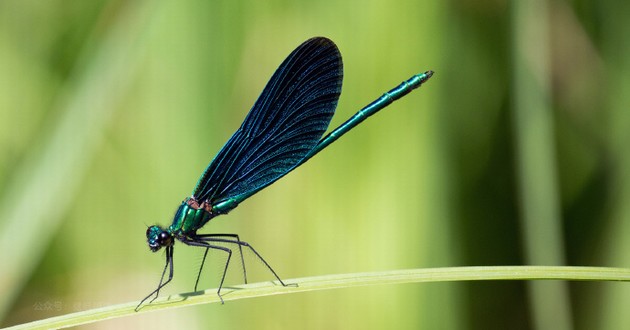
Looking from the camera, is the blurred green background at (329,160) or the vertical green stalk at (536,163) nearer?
the blurred green background at (329,160)

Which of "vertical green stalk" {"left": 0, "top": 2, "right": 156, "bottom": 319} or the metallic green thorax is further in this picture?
"vertical green stalk" {"left": 0, "top": 2, "right": 156, "bottom": 319}

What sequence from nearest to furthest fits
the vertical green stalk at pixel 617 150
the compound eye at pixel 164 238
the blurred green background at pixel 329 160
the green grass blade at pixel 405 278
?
the green grass blade at pixel 405 278
the compound eye at pixel 164 238
the blurred green background at pixel 329 160
the vertical green stalk at pixel 617 150

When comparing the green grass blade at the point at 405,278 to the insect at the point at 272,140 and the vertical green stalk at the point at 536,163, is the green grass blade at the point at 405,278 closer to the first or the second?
the insect at the point at 272,140

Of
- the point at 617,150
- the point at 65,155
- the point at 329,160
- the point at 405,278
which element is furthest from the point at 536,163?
the point at 65,155

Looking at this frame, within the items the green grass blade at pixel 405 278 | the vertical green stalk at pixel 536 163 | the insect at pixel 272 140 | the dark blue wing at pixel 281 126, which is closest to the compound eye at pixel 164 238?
the insect at pixel 272 140

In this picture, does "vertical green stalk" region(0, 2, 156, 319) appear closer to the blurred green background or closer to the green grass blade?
the blurred green background

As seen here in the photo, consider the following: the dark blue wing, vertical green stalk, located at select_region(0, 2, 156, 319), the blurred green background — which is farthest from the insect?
vertical green stalk, located at select_region(0, 2, 156, 319)

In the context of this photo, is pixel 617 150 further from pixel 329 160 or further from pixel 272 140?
pixel 272 140
